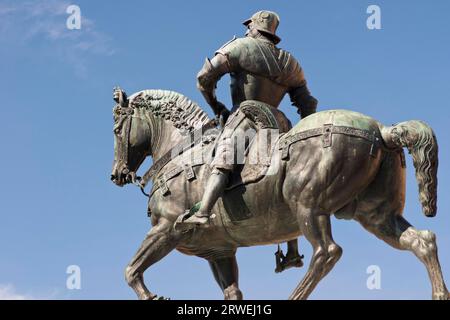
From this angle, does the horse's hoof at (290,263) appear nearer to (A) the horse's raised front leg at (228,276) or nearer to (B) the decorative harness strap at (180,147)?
(A) the horse's raised front leg at (228,276)

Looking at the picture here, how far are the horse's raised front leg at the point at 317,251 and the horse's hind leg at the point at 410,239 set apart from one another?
2.91 ft

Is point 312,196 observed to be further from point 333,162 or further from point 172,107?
point 172,107

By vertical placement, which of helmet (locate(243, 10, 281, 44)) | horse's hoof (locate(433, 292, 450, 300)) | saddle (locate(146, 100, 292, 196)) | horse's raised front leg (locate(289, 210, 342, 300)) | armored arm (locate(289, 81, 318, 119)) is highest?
helmet (locate(243, 10, 281, 44))

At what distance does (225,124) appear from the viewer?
13.7m

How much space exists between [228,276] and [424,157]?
12.1ft

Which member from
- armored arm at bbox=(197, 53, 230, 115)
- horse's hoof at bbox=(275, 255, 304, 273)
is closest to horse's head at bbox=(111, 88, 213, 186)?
armored arm at bbox=(197, 53, 230, 115)

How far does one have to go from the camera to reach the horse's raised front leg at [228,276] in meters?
14.4

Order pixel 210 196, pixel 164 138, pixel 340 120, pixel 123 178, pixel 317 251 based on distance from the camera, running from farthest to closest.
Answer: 1. pixel 123 178
2. pixel 164 138
3. pixel 210 196
4. pixel 340 120
5. pixel 317 251

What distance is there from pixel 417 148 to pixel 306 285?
86.0 inches

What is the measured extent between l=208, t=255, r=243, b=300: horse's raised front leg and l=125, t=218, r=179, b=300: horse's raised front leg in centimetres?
106

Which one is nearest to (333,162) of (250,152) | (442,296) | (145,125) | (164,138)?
(250,152)

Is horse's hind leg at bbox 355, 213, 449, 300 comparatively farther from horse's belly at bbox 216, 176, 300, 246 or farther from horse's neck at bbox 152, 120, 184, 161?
horse's neck at bbox 152, 120, 184, 161

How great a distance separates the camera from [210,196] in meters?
13.0

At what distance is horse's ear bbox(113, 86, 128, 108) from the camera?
14.9 m
